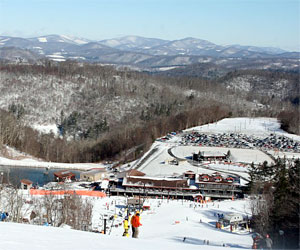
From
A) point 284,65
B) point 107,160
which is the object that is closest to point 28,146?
point 107,160

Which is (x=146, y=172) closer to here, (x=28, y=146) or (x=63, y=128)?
(x=28, y=146)

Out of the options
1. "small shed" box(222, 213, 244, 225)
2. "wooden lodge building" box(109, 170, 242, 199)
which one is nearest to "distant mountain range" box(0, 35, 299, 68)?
"wooden lodge building" box(109, 170, 242, 199)

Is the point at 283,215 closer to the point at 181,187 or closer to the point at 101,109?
the point at 181,187

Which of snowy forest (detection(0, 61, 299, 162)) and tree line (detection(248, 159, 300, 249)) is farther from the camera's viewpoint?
snowy forest (detection(0, 61, 299, 162))

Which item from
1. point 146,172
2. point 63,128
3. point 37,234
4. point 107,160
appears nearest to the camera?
point 37,234

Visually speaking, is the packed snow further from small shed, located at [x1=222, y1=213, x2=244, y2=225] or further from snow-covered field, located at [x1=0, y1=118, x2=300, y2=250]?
small shed, located at [x1=222, y1=213, x2=244, y2=225]

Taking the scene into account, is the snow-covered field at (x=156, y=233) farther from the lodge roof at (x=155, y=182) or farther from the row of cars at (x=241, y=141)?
the row of cars at (x=241, y=141)
